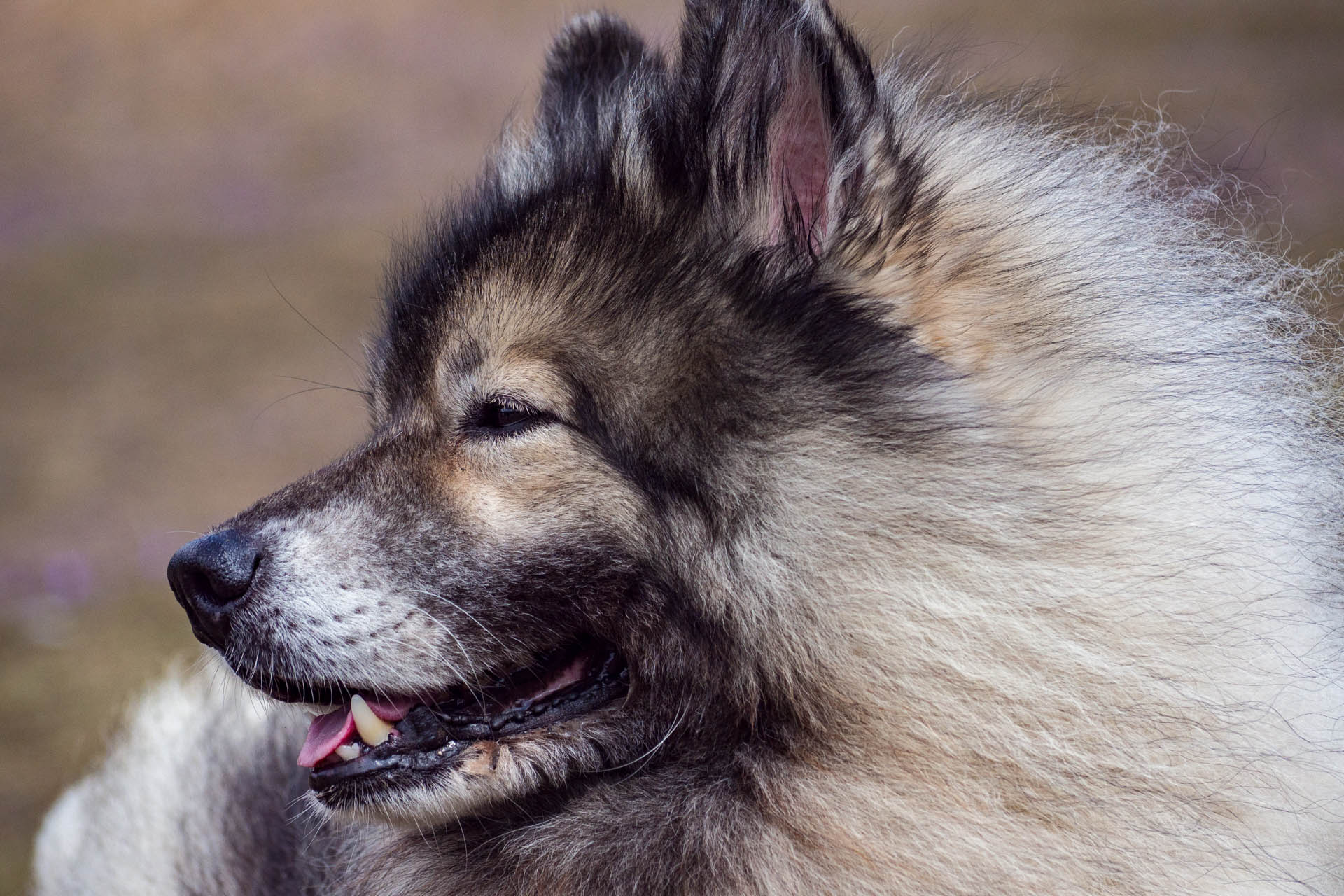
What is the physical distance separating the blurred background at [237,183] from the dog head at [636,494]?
5114mm

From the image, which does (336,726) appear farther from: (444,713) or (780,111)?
(780,111)

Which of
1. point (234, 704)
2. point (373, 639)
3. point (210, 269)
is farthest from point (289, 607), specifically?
point (210, 269)

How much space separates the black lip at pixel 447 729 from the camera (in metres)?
2.26

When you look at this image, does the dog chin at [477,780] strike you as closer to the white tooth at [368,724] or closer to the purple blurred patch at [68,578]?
the white tooth at [368,724]

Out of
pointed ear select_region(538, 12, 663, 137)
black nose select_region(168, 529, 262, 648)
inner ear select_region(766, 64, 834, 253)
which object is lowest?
black nose select_region(168, 529, 262, 648)

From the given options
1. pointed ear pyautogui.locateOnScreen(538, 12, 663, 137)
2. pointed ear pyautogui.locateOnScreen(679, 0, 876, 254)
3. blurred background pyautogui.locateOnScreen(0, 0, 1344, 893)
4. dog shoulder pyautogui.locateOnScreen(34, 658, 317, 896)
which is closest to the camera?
pointed ear pyautogui.locateOnScreen(679, 0, 876, 254)

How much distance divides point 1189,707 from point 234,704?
2772 millimetres

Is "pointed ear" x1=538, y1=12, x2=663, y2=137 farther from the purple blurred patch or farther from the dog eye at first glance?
the purple blurred patch

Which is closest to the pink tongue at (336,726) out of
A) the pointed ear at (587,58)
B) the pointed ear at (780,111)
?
the pointed ear at (780,111)

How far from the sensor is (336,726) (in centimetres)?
241

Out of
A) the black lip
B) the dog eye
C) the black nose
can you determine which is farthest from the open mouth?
the dog eye

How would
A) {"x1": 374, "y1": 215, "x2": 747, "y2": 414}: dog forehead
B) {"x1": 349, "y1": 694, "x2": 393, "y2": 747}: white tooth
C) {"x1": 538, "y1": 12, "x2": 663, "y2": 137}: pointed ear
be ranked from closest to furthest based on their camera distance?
{"x1": 374, "y1": 215, "x2": 747, "y2": 414}: dog forehead → {"x1": 349, "y1": 694, "x2": 393, "y2": 747}: white tooth → {"x1": 538, "y1": 12, "x2": 663, "y2": 137}: pointed ear

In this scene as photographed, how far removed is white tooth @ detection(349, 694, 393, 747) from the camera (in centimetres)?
233

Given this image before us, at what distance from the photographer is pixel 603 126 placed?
2.53 m
